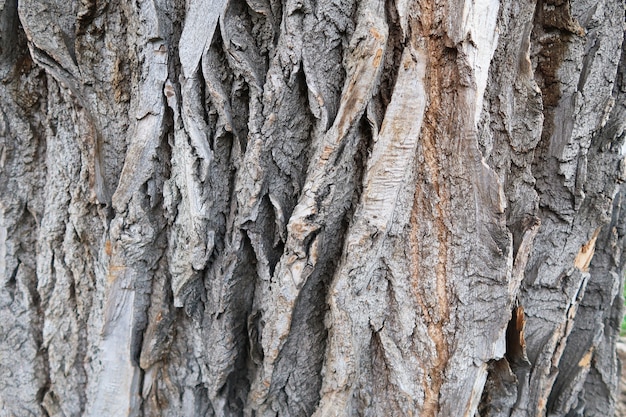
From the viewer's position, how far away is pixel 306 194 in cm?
81

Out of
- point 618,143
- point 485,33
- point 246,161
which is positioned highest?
point 485,33

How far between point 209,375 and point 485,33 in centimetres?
90

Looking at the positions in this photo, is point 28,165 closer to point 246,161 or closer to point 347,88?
point 246,161

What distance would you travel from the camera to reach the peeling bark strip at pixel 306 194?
0.80 m

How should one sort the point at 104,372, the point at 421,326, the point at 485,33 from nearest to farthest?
1. the point at 485,33
2. the point at 421,326
3. the point at 104,372

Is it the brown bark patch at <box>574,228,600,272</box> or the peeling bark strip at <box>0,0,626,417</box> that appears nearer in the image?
the peeling bark strip at <box>0,0,626,417</box>

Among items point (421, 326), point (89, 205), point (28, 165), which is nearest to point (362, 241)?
point (421, 326)

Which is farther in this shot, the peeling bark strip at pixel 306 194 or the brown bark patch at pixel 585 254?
the brown bark patch at pixel 585 254

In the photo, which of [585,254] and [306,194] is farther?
[585,254]

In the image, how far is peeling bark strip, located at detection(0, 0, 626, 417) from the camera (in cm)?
80

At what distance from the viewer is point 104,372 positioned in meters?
0.97

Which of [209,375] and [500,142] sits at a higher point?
[500,142]

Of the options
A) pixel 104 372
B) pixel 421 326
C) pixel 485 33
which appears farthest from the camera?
pixel 104 372

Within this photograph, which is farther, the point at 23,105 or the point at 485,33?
the point at 23,105
